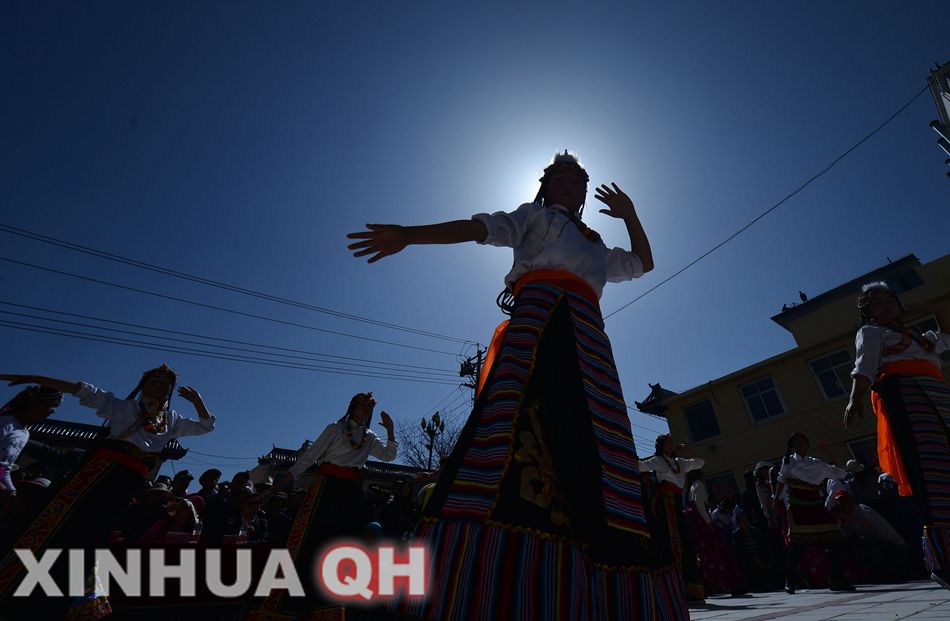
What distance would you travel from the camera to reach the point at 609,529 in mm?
1452

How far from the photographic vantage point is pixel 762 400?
722 inches

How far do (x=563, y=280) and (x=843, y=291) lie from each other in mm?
24552

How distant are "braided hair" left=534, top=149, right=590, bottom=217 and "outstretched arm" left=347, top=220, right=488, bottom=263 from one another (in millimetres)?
753

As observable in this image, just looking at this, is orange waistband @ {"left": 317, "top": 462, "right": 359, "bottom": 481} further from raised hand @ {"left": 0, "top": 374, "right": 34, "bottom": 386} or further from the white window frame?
the white window frame

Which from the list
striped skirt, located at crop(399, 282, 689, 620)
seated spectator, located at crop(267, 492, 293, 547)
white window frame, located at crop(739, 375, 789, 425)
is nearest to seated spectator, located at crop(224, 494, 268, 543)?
seated spectator, located at crop(267, 492, 293, 547)

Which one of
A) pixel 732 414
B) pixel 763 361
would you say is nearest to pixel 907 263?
pixel 763 361

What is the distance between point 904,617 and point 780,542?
24.8ft

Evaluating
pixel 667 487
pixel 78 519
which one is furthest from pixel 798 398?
pixel 78 519

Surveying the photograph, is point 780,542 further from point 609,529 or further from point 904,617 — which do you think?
point 609,529

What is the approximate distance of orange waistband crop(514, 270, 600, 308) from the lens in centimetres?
199

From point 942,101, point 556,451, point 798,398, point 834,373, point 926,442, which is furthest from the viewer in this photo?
point 798,398

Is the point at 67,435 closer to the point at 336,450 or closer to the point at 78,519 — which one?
the point at 336,450

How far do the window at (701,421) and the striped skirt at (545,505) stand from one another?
20.3 m

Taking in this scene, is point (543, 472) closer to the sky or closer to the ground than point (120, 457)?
closer to the ground
